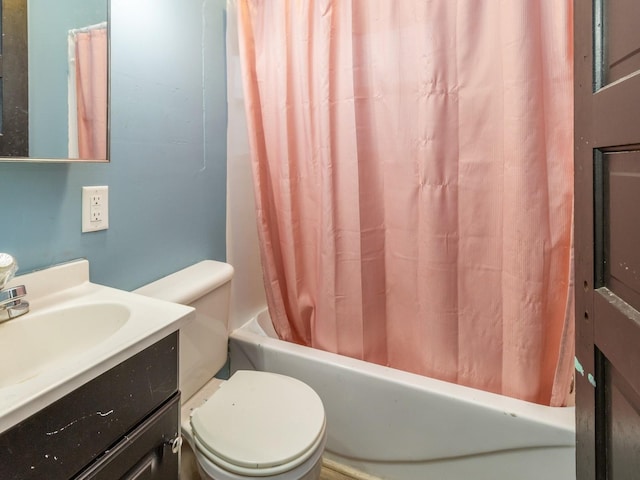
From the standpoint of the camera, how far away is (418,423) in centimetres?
127

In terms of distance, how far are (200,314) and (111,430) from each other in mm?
580

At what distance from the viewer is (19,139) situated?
88 cm

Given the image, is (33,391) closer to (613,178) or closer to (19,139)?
(19,139)

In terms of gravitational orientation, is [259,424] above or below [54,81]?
below

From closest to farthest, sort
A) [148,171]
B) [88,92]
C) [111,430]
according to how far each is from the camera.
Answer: [111,430]
[88,92]
[148,171]

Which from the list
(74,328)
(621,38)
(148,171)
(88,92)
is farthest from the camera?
(148,171)

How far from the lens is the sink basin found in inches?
31.2

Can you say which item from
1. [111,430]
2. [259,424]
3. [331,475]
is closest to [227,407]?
[259,424]

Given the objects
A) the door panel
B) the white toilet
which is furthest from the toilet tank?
the door panel

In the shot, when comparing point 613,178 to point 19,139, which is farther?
point 19,139

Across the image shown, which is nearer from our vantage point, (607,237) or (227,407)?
(607,237)

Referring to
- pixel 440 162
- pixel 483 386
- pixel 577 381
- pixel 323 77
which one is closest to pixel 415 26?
pixel 323 77

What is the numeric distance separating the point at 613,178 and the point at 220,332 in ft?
4.09

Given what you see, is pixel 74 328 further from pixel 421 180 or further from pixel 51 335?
pixel 421 180
